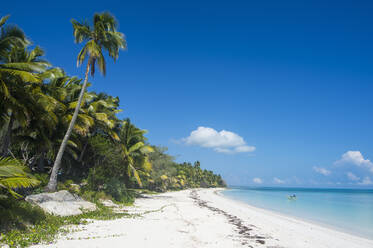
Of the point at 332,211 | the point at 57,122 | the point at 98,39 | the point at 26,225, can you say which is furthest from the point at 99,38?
the point at 332,211

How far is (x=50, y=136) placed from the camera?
16.7m

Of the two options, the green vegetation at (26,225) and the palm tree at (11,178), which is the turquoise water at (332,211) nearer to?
the green vegetation at (26,225)

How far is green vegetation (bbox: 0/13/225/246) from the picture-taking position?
307 inches

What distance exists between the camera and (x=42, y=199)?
434 inches

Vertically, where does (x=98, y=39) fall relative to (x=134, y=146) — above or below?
above

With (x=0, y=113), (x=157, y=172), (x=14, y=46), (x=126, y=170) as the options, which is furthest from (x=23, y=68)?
(x=157, y=172)

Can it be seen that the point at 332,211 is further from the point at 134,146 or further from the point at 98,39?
the point at 98,39

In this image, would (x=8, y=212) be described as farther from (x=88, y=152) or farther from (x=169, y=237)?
(x=88, y=152)

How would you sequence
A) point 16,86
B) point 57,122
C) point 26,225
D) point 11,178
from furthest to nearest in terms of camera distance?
point 57,122, point 16,86, point 26,225, point 11,178

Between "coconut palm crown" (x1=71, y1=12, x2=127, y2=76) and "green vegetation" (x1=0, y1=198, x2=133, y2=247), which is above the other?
"coconut palm crown" (x1=71, y1=12, x2=127, y2=76)

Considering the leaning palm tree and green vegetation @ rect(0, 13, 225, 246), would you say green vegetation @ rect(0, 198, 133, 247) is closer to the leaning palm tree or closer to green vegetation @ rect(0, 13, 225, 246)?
green vegetation @ rect(0, 13, 225, 246)

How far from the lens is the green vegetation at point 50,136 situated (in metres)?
7.80

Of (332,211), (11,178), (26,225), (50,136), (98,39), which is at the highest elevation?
(98,39)

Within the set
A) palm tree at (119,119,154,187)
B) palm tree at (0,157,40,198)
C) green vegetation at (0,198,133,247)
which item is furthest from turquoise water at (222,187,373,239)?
palm tree at (0,157,40,198)
